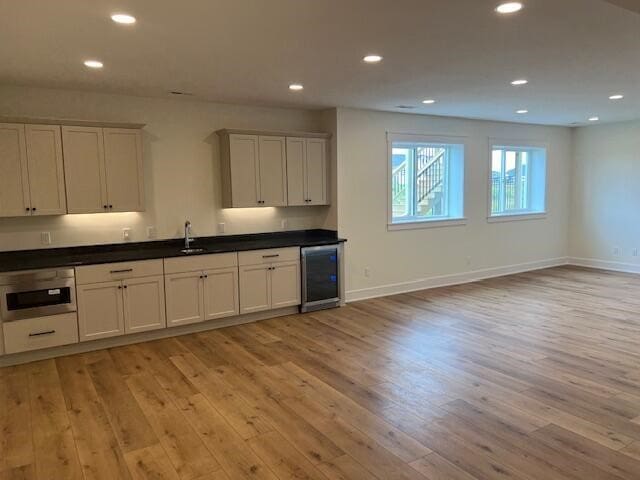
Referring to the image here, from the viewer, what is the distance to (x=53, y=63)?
3.71 meters

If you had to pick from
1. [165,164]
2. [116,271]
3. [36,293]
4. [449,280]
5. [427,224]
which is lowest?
[449,280]

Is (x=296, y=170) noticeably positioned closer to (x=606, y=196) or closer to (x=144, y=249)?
(x=144, y=249)

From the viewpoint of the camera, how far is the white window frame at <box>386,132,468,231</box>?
258 inches

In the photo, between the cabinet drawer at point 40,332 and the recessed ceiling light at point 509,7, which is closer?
the recessed ceiling light at point 509,7

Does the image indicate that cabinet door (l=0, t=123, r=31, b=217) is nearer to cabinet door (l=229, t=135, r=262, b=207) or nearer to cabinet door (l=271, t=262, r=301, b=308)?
cabinet door (l=229, t=135, r=262, b=207)

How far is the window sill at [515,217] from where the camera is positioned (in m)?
7.85

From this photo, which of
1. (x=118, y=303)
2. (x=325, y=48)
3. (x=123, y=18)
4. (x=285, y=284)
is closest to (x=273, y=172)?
(x=285, y=284)

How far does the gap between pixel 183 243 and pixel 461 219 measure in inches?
169

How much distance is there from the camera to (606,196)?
27.5 ft

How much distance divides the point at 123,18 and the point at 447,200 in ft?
18.9

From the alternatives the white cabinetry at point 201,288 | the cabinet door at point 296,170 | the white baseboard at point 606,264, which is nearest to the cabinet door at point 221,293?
the white cabinetry at point 201,288

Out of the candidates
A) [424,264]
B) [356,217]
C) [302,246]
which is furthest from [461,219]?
[302,246]

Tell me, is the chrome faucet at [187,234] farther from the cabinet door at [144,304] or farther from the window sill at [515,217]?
the window sill at [515,217]

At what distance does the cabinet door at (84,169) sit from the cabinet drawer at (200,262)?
2.85 feet
